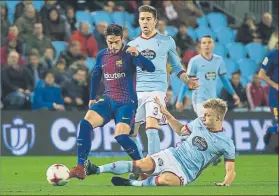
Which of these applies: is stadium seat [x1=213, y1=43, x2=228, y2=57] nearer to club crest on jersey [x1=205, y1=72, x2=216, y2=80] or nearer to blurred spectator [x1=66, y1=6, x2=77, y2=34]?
blurred spectator [x1=66, y1=6, x2=77, y2=34]

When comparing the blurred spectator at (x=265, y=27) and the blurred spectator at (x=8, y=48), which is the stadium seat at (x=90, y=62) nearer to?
the blurred spectator at (x=8, y=48)

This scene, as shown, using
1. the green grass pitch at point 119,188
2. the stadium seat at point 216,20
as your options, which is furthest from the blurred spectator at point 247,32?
the green grass pitch at point 119,188

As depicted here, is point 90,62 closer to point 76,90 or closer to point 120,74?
point 76,90

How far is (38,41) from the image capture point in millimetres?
20312

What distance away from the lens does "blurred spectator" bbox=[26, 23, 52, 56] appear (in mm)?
20234

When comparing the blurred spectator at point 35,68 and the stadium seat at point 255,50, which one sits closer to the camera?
the blurred spectator at point 35,68

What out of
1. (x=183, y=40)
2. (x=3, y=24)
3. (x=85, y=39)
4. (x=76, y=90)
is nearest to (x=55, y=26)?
(x=85, y=39)

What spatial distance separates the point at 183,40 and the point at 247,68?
6.29ft

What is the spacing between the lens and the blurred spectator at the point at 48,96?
18703 millimetres

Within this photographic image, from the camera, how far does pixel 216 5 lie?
2584 cm

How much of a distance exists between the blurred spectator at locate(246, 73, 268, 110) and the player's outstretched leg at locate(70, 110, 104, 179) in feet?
33.4

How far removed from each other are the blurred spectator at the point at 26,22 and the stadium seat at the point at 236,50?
553cm

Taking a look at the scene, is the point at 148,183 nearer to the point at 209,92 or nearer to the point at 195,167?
the point at 195,167

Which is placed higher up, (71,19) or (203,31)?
(71,19)
